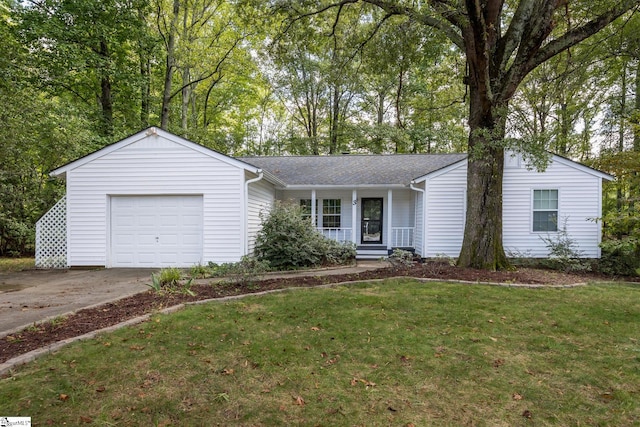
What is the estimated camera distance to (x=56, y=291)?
690 cm

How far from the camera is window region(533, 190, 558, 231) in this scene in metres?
10.9

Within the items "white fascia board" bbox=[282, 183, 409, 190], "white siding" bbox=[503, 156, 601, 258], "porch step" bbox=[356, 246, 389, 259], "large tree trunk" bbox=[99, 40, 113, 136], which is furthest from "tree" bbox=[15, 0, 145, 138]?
"white siding" bbox=[503, 156, 601, 258]

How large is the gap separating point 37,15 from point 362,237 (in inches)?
596

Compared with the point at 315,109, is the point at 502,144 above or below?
below

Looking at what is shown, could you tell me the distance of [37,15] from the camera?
13266 millimetres

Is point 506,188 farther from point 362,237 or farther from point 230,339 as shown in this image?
point 230,339

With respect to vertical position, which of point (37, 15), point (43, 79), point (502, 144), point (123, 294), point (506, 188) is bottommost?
point (123, 294)

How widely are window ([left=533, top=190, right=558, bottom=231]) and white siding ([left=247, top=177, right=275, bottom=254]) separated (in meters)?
8.69

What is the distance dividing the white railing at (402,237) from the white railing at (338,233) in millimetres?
1700

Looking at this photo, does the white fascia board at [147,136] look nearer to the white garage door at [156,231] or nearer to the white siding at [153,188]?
the white siding at [153,188]

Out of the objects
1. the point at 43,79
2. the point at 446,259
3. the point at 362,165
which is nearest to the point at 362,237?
the point at 362,165

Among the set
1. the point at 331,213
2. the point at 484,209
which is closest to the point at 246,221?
the point at 331,213

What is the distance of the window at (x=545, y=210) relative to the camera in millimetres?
10938

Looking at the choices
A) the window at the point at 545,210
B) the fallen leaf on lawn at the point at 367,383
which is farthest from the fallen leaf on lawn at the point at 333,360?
the window at the point at 545,210
